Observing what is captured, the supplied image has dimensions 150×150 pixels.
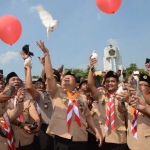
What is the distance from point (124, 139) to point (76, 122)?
0.93m

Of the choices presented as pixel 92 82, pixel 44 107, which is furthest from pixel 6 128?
pixel 92 82

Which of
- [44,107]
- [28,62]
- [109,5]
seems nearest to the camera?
[28,62]

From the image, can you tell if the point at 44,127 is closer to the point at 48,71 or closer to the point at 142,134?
the point at 48,71

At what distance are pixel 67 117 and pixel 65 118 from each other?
45 millimetres

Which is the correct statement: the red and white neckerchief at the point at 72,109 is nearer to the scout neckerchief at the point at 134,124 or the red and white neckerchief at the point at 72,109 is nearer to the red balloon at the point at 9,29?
the scout neckerchief at the point at 134,124

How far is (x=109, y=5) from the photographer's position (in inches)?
215

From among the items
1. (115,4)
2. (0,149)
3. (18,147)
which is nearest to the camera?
(0,149)

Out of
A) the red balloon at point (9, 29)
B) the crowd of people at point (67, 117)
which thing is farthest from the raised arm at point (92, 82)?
the red balloon at point (9, 29)

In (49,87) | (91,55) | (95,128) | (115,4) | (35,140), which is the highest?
(115,4)

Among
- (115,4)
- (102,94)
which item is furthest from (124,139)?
(115,4)

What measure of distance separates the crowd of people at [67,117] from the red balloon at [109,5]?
1.70m

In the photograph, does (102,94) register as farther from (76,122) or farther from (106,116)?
(76,122)

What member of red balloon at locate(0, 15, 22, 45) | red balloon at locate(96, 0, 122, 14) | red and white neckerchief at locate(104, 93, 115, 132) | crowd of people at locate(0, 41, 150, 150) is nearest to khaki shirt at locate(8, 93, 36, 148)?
crowd of people at locate(0, 41, 150, 150)

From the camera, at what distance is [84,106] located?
4.14 meters
